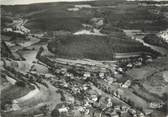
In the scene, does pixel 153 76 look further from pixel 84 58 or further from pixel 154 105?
pixel 84 58

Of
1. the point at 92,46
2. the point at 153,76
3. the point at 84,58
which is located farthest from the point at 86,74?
the point at 153,76

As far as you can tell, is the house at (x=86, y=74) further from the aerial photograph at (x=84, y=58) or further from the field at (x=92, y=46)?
the field at (x=92, y=46)

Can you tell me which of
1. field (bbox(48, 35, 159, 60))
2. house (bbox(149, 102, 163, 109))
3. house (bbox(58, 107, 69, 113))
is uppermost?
field (bbox(48, 35, 159, 60))

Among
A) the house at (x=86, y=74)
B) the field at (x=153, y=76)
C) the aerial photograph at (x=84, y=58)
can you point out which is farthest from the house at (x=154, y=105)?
the house at (x=86, y=74)

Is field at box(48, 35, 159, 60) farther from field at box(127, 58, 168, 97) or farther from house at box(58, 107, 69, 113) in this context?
house at box(58, 107, 69, 113)

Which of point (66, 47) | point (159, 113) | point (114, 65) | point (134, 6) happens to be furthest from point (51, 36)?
point (159, 113)

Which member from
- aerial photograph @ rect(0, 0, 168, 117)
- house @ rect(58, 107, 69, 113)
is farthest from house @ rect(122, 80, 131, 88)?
house @ rect(58, 107, 69, 113)

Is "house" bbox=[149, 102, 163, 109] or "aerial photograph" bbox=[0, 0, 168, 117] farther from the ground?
"aerial photograph" bbox=[0, 0, 168, 117]

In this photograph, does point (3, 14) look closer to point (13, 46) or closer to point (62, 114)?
point (13, 46)
